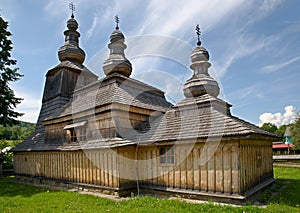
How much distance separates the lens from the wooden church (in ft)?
28.6

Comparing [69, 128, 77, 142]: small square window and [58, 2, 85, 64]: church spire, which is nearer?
[69, 128, 77, 142]: small square window

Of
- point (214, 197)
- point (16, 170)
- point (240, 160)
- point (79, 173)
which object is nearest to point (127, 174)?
point (79, 173)

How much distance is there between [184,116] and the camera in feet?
36.4

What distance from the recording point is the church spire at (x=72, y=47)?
1898 centimetres

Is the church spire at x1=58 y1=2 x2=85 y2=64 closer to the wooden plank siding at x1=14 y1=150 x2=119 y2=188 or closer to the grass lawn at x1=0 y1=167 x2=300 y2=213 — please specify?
the wooden plank siding at x1=14 y1=150 x2=119 y2=188

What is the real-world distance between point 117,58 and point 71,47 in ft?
19.8

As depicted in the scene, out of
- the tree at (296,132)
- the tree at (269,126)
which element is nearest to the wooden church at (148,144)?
the tree at (296,132)

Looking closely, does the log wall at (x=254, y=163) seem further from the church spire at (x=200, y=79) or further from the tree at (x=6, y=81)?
the tree at (x=6, y=81)

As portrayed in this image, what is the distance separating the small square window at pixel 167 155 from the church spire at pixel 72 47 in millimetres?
12420

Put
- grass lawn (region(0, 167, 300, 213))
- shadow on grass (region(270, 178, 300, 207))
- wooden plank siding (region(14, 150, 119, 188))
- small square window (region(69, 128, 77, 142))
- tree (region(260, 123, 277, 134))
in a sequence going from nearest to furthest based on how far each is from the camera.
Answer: grass lawn (region(0, 167, 300, 213)), shadow on grass (region(270, 178, 300, 207)), wooden plank siding (region(14, 150, 119, 188)), small square window (region(69, 128, 77, 142)), tree (region(260, 123, 277, 134))

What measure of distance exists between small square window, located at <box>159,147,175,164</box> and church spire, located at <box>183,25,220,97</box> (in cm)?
384

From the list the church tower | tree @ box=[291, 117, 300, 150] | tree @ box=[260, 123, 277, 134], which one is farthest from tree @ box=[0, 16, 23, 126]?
tree @ box=[260, 123, 277, 134]

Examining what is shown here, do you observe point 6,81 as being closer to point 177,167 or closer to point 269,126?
point 177,167

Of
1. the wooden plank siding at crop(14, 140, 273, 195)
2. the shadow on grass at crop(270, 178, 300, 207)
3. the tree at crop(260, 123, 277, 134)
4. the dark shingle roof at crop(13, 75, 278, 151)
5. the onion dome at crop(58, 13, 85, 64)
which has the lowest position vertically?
the tree at crop(260, 123, 277, 134)
